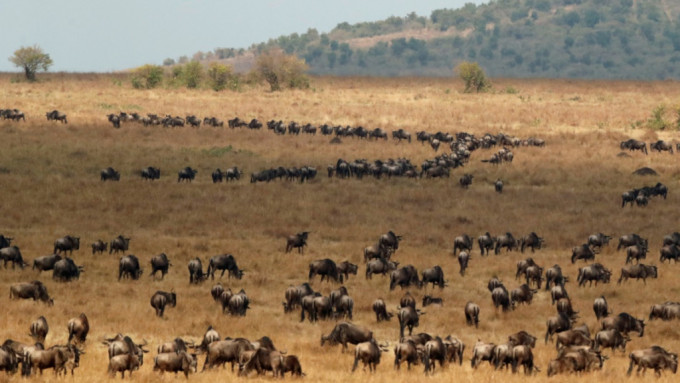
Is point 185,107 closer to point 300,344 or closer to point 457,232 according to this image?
point 457,232

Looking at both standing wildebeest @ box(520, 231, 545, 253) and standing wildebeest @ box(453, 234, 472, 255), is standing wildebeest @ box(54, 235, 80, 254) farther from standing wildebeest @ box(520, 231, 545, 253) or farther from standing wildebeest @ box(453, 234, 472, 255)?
standing wildebeest @ box(520, 231, 545, 253)

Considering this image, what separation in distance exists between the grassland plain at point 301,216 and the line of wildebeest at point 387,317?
0.36 metres

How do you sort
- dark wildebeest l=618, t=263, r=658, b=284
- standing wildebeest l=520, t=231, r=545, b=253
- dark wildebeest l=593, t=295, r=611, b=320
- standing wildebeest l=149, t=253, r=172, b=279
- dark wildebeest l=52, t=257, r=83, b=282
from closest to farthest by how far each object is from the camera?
1. dark wildebeest l=593, t=295, r=611, b=320
2. dark wildebeest l=52, t=257, r=83, b=282
3. standing wildebeest l=149, t=253, r=172, b=279
4. dark wildebeest l=618, t=263, r=658, b=284
5. standing wildebeest l=520, t=231, r=545, b=253

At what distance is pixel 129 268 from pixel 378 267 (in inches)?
277

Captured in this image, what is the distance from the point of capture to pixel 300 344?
1953cm

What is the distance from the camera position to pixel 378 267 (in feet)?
86.9

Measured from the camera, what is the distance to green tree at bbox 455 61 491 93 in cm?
9919

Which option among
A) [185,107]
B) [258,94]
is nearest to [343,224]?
[185,107]

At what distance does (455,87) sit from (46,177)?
71.1 m

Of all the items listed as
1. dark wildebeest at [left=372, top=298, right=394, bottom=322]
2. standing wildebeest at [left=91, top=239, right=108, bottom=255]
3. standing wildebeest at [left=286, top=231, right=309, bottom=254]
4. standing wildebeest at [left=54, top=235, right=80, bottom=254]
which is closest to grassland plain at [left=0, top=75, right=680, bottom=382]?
dark wildebeest at [left=372, top=298, right=394, bottom=322]

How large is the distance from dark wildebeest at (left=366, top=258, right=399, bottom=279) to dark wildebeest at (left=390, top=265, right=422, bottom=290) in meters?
1.07

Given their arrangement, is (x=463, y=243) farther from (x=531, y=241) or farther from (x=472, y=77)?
(x=472, y=77)

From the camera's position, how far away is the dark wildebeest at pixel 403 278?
25.2m

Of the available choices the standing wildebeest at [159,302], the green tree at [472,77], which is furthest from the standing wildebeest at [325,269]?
the green tree at [472,77]
